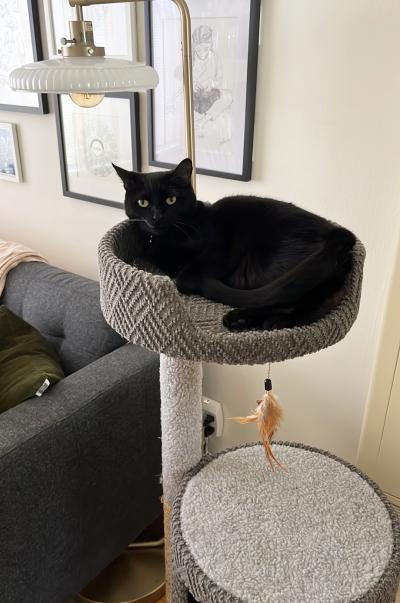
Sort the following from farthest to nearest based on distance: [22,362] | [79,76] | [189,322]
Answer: [22,362], [79,76], [189,322]

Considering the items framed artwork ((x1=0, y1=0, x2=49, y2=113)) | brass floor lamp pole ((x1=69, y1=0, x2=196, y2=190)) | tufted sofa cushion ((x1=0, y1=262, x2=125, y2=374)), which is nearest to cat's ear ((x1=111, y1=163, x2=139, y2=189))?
brass floor lamp pole ((x1=69, y1=0, x2=196, y2=190))

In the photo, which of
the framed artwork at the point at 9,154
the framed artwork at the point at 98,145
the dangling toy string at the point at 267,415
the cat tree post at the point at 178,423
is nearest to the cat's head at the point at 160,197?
the cat tree post at the point at 178,423

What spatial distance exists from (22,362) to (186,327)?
27.3 inches

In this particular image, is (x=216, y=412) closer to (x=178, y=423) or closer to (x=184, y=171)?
(x=178, y=423)

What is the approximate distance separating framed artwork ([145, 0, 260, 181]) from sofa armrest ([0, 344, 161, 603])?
53 cm

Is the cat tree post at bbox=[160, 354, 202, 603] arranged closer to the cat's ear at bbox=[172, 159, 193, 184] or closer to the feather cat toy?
the feather cat toy

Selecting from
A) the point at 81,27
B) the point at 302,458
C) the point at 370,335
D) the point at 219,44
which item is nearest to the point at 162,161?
the point at 219,44

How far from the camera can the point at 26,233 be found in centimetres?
194

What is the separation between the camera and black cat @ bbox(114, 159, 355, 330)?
0.76 m

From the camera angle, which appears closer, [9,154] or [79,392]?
[79,392]

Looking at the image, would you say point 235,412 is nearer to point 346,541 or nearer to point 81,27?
point 346,541

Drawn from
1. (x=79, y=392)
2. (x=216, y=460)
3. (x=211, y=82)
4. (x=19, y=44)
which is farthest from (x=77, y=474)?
(x=19, y=44)

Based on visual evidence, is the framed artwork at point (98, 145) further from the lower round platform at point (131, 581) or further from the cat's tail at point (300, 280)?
the lower round platform at point (131, 581)

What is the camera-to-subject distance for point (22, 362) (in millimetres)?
1258
